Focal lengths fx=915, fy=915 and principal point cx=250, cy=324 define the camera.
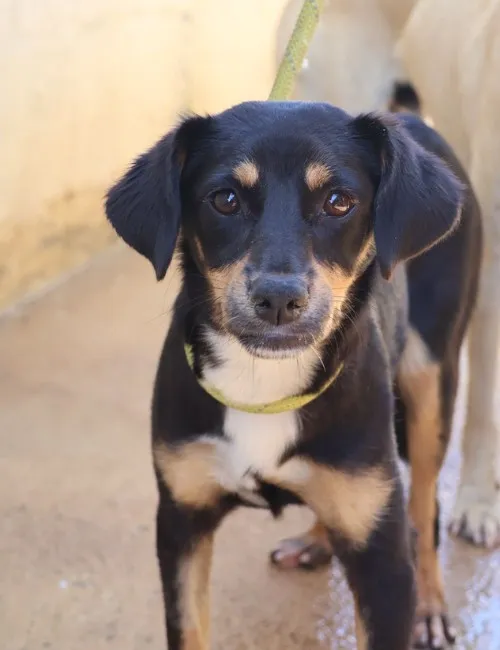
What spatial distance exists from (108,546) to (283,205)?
959 millimetres

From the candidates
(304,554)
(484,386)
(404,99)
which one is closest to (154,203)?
(304,554)

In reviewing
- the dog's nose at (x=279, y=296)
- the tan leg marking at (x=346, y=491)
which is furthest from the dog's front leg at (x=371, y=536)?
the dog's nose at (x=279, y=296)

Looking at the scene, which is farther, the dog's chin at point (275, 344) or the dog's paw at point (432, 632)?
the dog's paw at point (432, 632)

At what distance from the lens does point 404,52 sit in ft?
6.82

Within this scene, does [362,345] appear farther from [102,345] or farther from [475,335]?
[102,345]

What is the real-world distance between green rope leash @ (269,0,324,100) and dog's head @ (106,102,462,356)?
0.24 m

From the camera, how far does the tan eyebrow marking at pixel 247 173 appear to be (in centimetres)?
115

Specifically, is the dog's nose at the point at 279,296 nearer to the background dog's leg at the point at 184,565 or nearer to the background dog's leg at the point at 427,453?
the background dog's leg at the point at 184,565

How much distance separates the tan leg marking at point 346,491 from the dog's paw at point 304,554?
537 mm

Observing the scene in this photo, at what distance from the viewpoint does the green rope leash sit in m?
1.46

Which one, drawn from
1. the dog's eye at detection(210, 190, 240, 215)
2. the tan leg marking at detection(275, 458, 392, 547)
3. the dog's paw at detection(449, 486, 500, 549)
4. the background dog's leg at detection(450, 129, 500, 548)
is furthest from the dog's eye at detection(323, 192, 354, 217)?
the dog's paw at detection(449, 486, 500, 549)

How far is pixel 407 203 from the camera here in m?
1.16

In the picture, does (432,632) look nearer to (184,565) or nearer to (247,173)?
(184,565)

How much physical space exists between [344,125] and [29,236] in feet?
6.26
